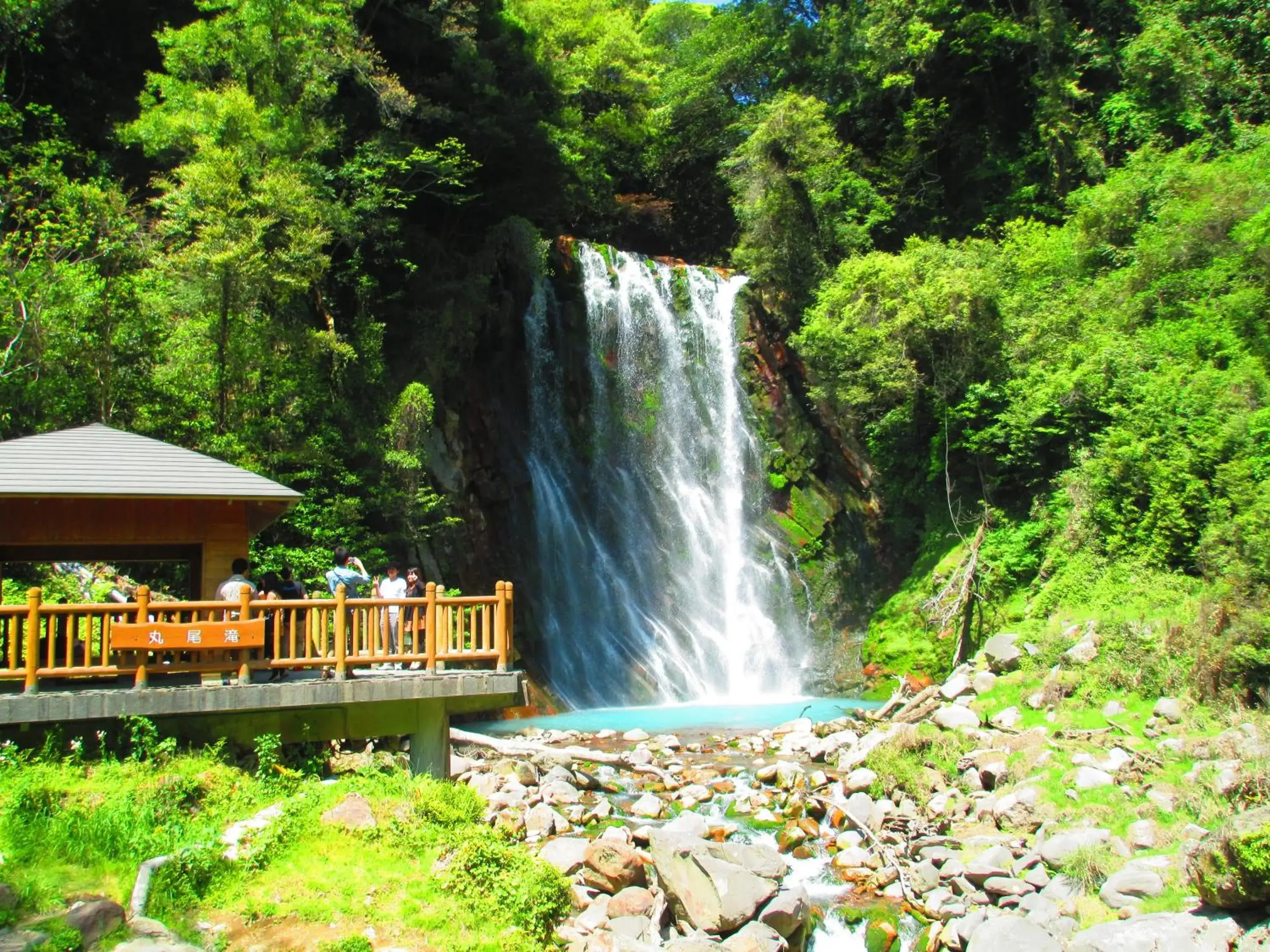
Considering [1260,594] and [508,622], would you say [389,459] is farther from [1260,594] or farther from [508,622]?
[1260,594]

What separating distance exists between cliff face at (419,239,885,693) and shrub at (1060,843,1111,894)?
45.1 ft

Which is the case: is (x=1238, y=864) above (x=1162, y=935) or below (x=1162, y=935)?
above

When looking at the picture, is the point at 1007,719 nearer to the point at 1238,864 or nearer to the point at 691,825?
the point at 691,825

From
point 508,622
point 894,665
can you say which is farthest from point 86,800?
point 894,665

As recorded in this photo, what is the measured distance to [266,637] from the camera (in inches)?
416

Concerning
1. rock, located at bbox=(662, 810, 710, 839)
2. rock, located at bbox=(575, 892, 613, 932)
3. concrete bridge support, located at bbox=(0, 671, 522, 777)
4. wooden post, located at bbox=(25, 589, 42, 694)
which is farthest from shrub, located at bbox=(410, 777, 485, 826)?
wooden post, located at bbox=(25, 589, 42, 694)

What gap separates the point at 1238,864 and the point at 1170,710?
15.9 feet

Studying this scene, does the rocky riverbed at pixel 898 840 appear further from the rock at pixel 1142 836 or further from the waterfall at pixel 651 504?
the waterfall at pixel 651 504

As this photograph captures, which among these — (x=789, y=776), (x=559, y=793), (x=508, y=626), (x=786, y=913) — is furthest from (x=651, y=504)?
(x=786, y=913)

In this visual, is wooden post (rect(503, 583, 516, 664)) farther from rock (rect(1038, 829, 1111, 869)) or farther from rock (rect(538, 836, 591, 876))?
rock (rect(1038, 829, 1111, 869))

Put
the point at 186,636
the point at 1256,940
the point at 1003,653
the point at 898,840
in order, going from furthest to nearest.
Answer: the point at 1003,653, the point at 898,840, the point at 186,636, the point at 1256,940

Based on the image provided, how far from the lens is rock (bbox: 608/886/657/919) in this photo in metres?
9.16


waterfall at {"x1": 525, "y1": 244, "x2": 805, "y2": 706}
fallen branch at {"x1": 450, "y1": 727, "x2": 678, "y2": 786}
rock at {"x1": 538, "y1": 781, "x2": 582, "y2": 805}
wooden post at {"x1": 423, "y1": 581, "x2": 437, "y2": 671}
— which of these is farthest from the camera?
waterfall at {"x1": 525, "y1": 244, "x2": 805, "y2": 706}

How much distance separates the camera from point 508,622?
1073 centimetres
